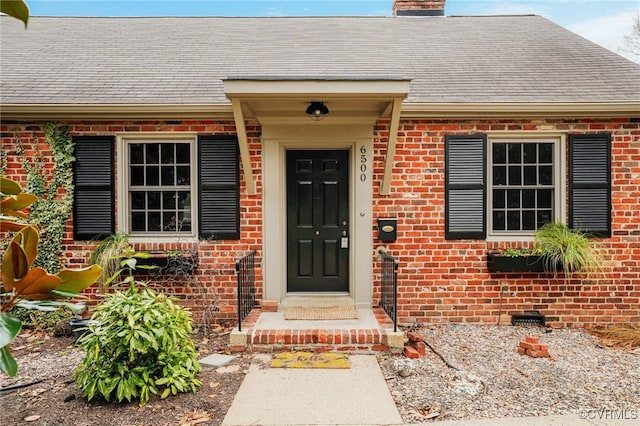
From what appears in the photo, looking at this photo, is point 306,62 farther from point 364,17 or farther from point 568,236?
point 568,236

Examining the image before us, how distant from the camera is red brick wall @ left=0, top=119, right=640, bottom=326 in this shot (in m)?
5.55

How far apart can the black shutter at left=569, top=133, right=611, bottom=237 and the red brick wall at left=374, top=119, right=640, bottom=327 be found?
0.52ft

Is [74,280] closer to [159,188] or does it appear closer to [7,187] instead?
[7,187]

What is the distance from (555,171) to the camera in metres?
5.59

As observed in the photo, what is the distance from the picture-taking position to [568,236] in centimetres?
538

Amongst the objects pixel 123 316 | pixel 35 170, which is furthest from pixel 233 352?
pixel 35 170

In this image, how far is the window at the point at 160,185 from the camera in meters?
5.53

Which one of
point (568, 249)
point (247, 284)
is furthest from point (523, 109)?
point (247, 284)

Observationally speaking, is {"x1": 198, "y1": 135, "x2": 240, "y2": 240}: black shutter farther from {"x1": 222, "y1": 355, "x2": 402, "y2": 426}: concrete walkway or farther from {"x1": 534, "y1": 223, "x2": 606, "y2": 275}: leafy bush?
{"x1": 534, "y1": 223, "x2": 606, "y2": 275}: leafy bush

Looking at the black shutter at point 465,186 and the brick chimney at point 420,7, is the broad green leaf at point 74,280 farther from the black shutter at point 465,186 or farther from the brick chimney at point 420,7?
the brick chimney at point 420,7

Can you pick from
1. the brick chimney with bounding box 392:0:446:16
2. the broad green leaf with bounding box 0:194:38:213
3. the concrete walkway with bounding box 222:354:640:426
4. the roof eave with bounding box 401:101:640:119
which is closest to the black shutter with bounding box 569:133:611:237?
the roof eave with bounding box 401:101:640:119

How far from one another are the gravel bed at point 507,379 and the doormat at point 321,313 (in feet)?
3.03

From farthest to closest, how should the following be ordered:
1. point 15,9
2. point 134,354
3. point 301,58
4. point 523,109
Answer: point 301,58, point 523,109, point 134,354, point 15,9

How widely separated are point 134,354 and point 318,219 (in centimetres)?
303
